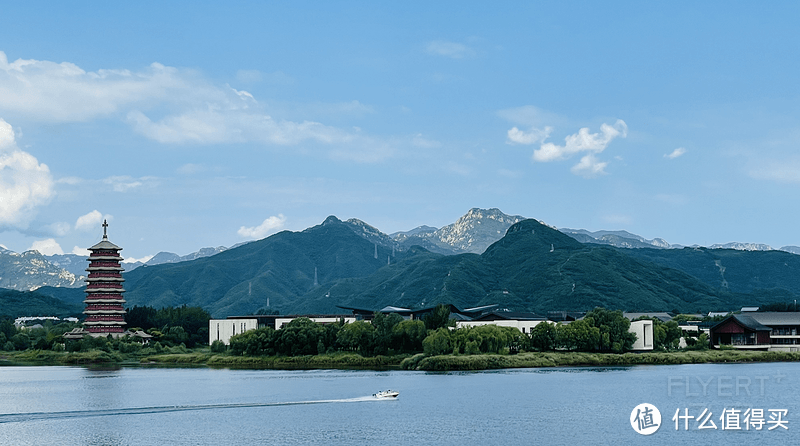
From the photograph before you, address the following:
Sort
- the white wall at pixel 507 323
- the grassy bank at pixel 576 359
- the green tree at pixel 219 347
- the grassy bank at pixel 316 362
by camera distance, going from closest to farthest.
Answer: the grassy bank at pixel 576 359 → the grassy bank at pixel 316 362 → the white wall at pixel 507 323 → the green tree at pixel 219 347

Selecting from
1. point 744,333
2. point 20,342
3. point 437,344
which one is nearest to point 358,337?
point 437,344

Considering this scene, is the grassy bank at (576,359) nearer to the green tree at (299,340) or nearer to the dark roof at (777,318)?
the dark roof at (777,318)

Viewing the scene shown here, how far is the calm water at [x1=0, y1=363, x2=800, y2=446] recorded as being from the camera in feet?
Answer: 186

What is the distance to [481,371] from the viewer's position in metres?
108

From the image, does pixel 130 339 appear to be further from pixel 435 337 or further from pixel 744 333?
pixel 744 333

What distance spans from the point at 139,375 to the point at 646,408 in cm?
7304

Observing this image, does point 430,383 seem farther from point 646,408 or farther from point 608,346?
point 608,346

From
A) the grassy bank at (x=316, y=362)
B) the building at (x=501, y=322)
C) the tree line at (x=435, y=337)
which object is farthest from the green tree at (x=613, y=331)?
the grassy bank at (x=316, y=362)

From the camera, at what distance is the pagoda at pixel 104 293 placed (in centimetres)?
17738

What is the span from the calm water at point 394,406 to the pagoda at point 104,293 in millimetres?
71803

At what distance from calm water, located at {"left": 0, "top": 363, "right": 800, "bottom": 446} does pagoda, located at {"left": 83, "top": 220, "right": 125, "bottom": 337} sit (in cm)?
7180

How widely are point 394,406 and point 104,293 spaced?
407ft

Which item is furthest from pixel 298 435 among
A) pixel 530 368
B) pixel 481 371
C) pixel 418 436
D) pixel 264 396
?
pixel 530 368

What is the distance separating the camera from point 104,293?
179 metres
